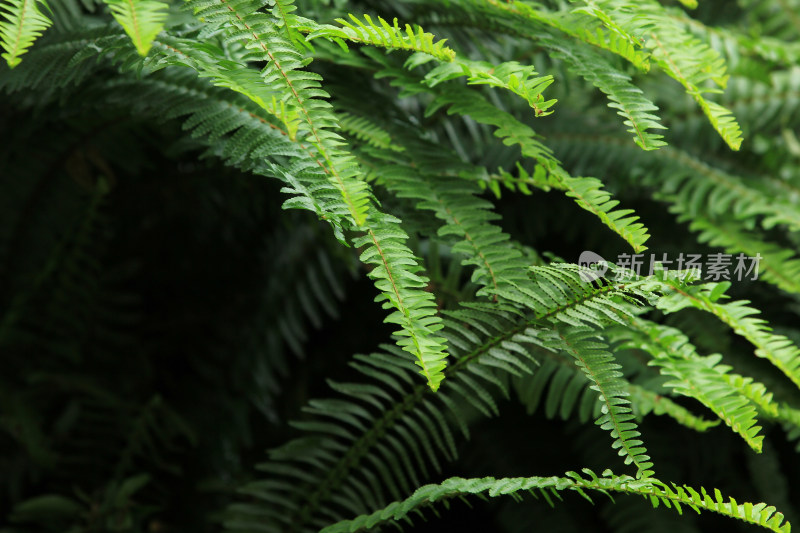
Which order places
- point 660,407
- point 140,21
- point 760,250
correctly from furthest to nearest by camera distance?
point 760,250
point 660,407
point 140,21

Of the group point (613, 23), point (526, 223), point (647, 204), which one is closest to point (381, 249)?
point (613, 23)

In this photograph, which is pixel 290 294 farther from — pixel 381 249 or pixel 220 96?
pixel 381 249

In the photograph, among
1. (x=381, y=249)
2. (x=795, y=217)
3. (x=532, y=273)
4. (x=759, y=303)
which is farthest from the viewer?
(x=759, y=303)

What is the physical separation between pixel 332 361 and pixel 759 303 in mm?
759

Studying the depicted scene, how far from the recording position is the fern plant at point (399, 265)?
0.63 m

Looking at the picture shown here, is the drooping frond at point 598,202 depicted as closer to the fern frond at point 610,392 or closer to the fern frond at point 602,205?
the fern frond at point 602,205

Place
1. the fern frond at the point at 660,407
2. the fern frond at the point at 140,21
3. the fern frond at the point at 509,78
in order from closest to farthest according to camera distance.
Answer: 1. the fern frond at the point at 140,21
2. the fern frond at the point at 509,78
3. the fern frond at the point at 660,407

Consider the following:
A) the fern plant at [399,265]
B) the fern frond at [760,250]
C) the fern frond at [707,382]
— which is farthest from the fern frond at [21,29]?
the fern frond at [760,250]

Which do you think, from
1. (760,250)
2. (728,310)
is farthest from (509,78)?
(760,250)

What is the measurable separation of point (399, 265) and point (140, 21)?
290 millimetres

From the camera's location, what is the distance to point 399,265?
59 cm

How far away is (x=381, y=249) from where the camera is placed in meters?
0.59

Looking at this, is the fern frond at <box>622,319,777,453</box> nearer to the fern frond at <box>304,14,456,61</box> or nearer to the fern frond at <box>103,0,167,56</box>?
the fern frond at <box>304,14,456,61</box>

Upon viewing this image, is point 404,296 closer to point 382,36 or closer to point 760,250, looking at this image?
point 382,36
